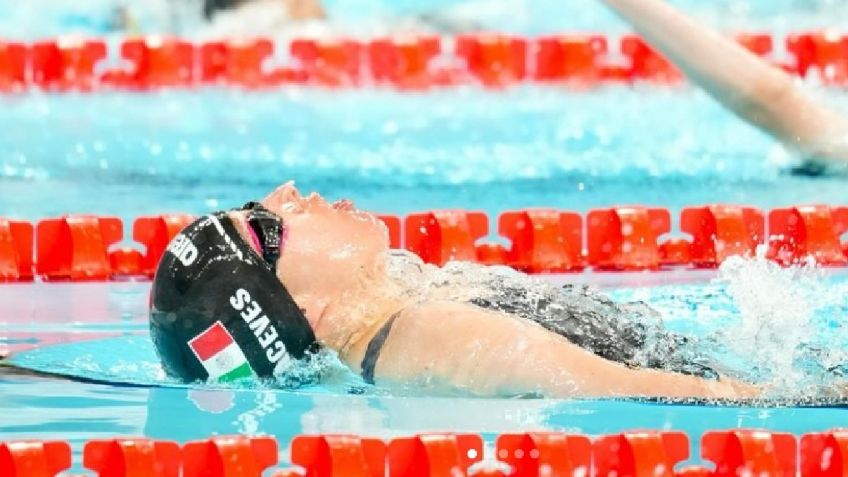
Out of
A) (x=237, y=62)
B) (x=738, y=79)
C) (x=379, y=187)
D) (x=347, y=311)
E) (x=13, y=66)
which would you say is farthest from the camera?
(x=237, y=62)

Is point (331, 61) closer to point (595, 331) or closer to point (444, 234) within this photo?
point (444, 234)

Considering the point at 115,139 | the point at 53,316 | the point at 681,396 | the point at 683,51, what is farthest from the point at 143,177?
the point at 681,396

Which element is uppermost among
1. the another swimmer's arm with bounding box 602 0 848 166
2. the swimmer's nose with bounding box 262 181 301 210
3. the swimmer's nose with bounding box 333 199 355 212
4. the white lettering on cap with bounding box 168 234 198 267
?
the another swimmer's arm with bounding box 602 0 848 166

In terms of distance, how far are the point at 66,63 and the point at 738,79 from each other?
3.59m

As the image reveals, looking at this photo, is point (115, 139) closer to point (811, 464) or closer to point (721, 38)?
point (721, 38)

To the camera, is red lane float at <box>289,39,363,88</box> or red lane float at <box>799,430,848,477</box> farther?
red lane float at <box>289,39,363,88</box>

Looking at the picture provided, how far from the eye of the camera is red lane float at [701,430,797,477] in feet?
9.34

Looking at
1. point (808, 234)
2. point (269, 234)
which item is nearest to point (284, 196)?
point (269, 234)

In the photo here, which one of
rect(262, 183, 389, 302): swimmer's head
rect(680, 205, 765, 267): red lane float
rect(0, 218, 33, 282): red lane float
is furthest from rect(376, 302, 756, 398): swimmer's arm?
rect(0, 218, 33, 282): red lane float

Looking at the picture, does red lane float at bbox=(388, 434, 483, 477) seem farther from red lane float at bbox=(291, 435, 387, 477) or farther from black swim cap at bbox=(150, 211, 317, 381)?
black swim cap at bbox=(150, 211, 317, 381)

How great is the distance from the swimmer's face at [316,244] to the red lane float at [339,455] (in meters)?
0.44

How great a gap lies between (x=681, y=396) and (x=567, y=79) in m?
4.55

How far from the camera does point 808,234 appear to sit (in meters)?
5.00

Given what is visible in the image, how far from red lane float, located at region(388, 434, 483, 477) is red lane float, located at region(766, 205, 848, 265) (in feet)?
7.48
